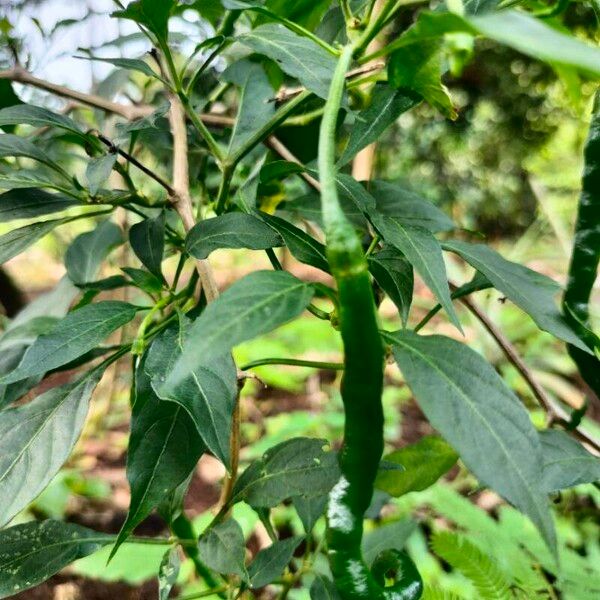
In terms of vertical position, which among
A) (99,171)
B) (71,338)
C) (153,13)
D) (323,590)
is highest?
(153,13)

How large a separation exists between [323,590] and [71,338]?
317 millimetres

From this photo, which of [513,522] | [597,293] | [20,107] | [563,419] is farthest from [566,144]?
[20,107]

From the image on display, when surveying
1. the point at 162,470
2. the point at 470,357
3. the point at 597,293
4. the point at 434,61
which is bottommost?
the point at 597,293

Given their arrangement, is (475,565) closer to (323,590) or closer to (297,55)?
(323,590)

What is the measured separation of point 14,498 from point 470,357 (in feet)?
1.10

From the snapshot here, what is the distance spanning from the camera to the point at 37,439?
46 cm

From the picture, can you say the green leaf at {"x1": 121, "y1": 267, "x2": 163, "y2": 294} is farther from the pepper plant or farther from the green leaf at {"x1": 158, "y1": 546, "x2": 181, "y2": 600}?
the green leaf at {"x1": 158, "y1": 546, "x2": 181, "y2": 600}

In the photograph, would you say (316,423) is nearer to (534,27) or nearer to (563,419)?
(563,419)

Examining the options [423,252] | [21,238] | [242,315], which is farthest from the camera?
[21,238]

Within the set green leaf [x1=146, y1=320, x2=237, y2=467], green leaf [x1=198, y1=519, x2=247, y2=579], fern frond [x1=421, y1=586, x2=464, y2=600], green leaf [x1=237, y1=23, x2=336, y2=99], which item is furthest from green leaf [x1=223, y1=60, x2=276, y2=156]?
fern frond [x1=421, y1=586, x2=464, y2=600]

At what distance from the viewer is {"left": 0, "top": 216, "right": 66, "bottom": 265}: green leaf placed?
49 cm

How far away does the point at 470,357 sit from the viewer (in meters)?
0.34

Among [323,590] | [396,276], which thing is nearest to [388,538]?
[323,590]

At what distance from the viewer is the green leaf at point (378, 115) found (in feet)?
1.43
